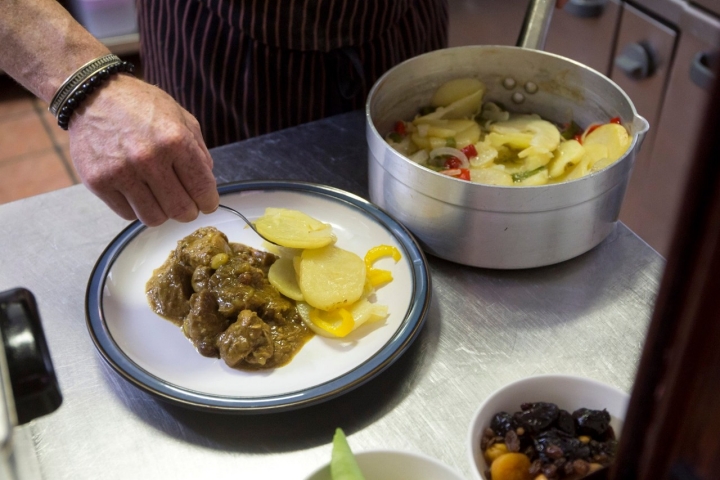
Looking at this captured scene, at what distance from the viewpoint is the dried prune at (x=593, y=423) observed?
76 cm

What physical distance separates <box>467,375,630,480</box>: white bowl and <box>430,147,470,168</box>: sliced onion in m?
0.51

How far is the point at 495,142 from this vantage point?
1263mm

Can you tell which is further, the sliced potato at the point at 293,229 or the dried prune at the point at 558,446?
the sliced potato at the point at 293,229

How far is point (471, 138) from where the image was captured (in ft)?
4.19

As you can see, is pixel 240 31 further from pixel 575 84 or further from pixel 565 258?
pixel 565 258

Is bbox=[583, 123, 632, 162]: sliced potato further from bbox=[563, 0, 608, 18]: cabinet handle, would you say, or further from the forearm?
bbox=[563, 0, 608, 18]: cabinet handle

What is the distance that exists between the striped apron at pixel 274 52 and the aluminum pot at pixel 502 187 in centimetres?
19

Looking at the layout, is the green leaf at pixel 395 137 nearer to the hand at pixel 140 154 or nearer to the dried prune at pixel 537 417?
the hand at pixel 140 154

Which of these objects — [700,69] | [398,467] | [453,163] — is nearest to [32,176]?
[453,163]

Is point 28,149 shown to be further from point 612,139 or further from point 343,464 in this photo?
point 343,464

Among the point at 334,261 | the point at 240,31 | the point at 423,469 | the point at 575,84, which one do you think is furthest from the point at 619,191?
the point at 240,31

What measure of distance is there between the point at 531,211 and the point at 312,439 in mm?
449

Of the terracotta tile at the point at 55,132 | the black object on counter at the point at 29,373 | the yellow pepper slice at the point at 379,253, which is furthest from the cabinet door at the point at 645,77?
the terracotta tile at the point at 55,132

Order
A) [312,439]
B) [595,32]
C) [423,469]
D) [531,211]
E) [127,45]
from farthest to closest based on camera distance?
[127,45], [595,32], [531,211], [312,439], [423,469]
